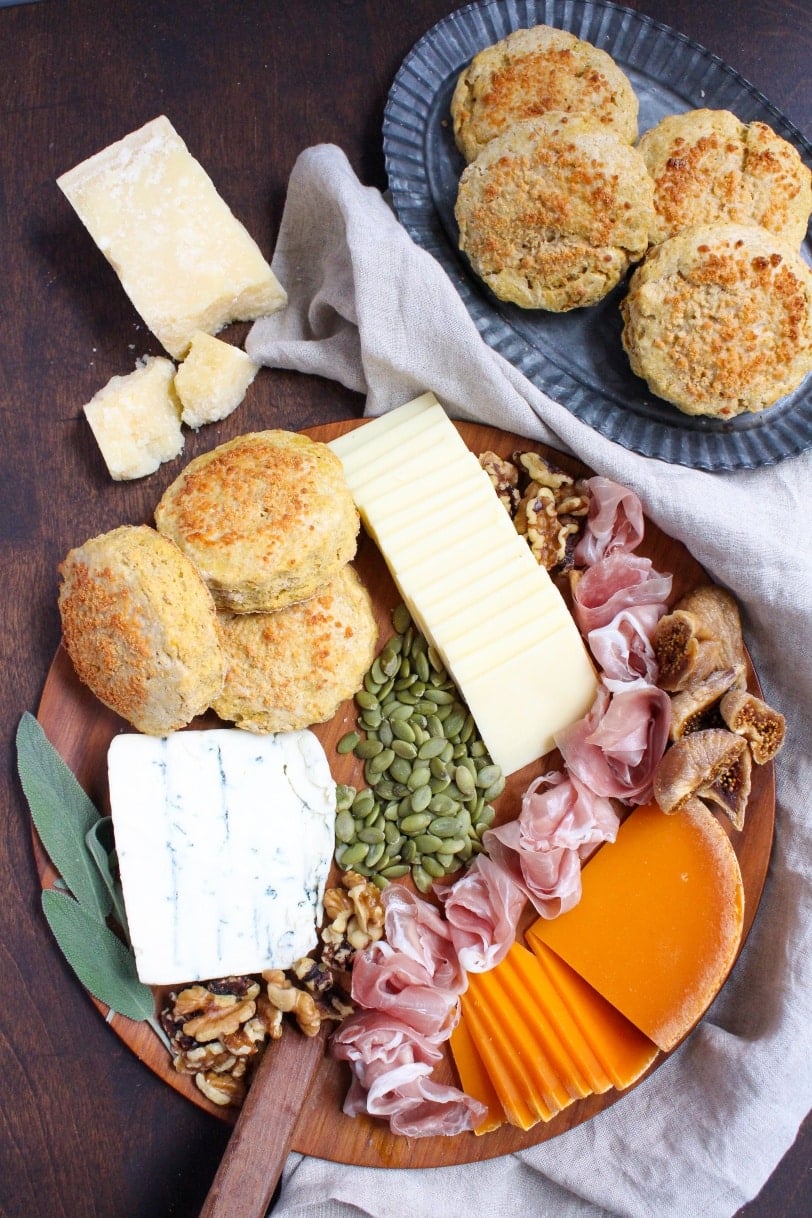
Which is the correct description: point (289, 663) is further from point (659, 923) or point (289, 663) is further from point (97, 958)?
point (659, 923)

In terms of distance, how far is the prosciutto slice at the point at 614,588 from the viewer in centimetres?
288

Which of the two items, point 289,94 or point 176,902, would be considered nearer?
point 176,902

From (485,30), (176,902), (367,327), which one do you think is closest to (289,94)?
(485,30)

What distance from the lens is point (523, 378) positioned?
9.40ft

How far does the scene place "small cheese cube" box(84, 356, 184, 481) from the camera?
9.42 feet

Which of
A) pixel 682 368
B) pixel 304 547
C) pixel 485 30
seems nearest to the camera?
pixel 304 547

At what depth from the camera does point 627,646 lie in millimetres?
2875

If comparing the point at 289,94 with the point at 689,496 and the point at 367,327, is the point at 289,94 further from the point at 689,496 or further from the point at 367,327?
the point at 689,496

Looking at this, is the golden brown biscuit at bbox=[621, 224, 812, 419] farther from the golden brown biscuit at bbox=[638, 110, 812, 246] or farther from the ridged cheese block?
the ridged cheese block

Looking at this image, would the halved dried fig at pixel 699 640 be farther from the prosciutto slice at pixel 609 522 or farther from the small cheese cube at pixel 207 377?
the small cheese cube at pixel 207 377

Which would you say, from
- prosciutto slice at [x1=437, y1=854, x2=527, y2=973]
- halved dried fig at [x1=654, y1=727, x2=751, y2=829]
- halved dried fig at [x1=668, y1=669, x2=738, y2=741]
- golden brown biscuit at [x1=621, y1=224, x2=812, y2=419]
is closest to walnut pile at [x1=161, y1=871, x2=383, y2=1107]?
prosciutto slice at [x1=437, y1=854, x2=527, y2=973]

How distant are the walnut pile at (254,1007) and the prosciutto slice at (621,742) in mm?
703

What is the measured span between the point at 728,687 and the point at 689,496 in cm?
54

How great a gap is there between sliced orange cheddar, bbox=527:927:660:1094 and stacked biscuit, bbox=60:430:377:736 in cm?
97
